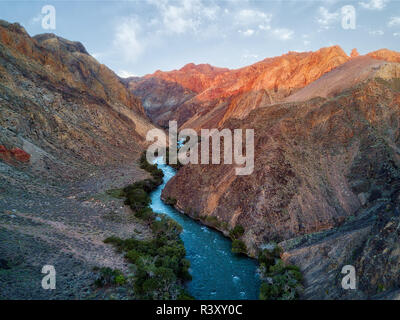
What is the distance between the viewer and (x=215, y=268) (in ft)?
75.9

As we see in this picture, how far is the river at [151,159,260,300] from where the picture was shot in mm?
19859

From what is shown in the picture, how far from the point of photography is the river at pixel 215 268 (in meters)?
19.9

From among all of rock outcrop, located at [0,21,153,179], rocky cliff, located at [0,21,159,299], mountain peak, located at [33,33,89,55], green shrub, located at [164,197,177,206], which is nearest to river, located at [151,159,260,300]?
rocky cliff, located at [0,21,159,299]

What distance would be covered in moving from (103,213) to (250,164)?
1720 centimetres

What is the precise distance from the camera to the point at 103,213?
102ft

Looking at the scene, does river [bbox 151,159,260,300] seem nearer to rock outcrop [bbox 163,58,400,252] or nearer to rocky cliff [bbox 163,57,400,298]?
rocky cliff [bbox 163,57,400,298]

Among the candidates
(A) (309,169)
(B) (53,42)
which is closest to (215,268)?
(A) (309,169)

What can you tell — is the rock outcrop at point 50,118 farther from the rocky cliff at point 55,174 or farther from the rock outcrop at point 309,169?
the rock outcrop at point 309,169

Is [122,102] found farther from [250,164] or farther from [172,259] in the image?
[172,259]

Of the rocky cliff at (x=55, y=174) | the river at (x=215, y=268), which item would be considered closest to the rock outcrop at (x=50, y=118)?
the rocky cliff at (x=55, y=174)

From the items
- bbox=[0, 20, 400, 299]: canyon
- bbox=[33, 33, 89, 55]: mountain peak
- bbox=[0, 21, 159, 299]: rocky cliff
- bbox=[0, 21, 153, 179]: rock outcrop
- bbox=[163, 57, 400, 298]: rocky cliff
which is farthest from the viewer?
bbox=[33, 33, 89, 55]: mountain peak

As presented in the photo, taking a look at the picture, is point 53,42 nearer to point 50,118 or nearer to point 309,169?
point 50,118

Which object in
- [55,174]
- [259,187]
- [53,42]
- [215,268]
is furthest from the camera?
[53,42]
